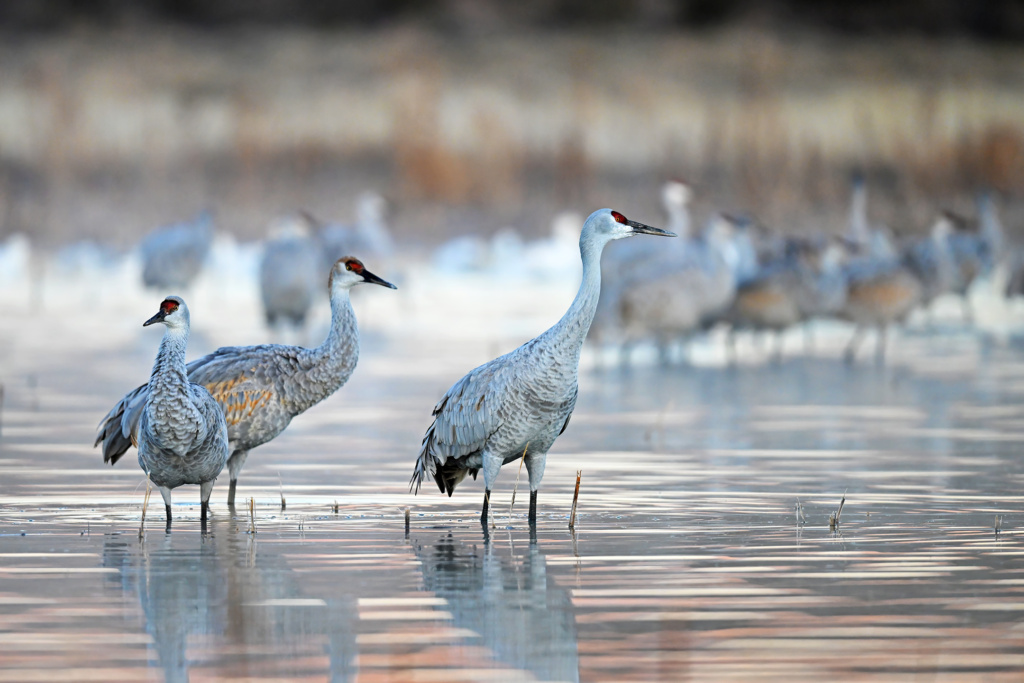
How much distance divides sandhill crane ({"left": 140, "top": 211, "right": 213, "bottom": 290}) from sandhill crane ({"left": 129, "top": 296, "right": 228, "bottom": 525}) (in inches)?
656

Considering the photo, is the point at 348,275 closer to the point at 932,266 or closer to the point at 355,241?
the point at 932,266

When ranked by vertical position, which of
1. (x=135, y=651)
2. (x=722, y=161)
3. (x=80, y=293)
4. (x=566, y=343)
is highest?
(x=722, y=161)

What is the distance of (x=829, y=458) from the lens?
1077 cm

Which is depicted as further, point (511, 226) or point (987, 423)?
point (511, 226)

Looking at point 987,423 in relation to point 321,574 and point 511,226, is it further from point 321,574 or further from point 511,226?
point 511,226

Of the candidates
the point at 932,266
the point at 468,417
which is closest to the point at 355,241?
the point at 932,266

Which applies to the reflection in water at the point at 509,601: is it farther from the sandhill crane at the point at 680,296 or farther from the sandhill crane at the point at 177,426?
the sandhill crane at the point at 680,296

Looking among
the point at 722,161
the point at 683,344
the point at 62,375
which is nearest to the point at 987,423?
the point at 683,344

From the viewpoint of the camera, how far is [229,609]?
633cm

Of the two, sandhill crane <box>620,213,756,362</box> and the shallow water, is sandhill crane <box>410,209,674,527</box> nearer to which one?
the shallow water

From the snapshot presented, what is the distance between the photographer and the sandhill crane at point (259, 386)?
9.01 m

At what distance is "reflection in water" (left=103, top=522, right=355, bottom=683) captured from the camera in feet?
18.3

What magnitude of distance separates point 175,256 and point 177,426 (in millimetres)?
17168

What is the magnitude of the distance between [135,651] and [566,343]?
3.01m
